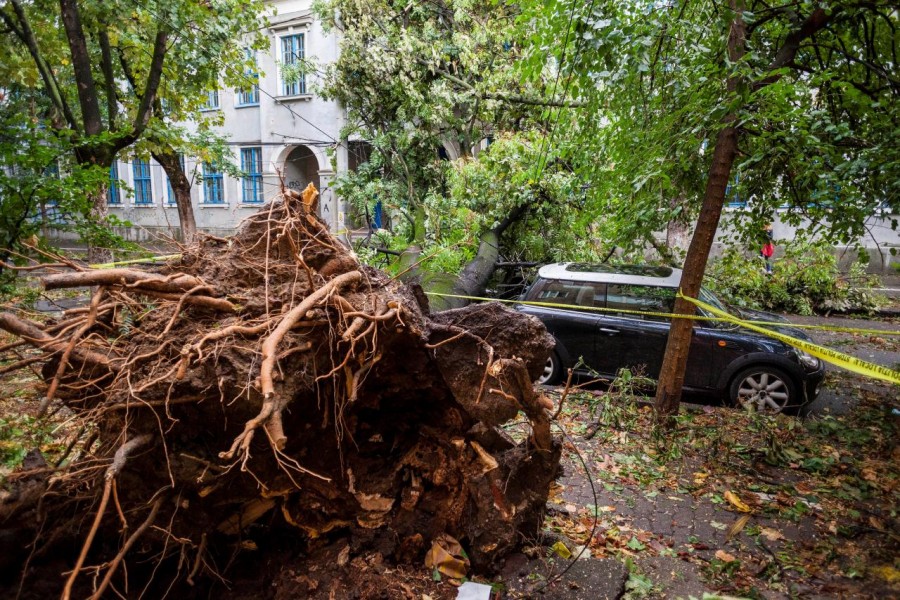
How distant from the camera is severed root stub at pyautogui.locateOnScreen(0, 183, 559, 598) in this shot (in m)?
2.74

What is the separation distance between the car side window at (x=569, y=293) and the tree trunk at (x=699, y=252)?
4.45 feet

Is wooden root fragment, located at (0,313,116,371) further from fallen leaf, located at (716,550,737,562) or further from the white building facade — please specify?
the white building facade

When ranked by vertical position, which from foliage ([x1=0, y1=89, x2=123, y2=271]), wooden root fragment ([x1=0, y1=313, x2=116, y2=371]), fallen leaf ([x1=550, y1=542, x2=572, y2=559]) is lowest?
fallen leaf ([x1=550, y1=542, x2=572, y2=559])

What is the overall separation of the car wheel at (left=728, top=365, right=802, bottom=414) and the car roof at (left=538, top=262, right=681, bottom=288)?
1.39 metres

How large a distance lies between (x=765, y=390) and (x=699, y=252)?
2078mm

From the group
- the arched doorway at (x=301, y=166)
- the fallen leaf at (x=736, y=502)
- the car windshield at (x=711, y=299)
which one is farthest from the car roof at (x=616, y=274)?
the arched doorway at (x=301, y=166)

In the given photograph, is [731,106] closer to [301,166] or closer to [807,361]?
[807,361]

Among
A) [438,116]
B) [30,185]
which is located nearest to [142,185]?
[438,116]

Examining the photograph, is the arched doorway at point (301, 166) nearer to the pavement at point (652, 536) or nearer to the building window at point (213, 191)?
the building window at point (213, 191)

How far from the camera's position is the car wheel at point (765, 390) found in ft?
20.0

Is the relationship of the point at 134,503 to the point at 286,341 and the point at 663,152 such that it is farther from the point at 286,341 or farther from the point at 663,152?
the point at 663,152

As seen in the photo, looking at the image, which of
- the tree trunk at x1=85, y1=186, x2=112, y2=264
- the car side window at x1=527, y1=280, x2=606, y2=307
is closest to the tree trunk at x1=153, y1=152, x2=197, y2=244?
the tree trunk at x1=85, y1=186, x2=112, y2=264


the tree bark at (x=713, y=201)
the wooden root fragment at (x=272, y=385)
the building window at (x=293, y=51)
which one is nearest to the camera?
the wooden root fragment at (x=272, y=385)

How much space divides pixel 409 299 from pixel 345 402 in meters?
0.77
